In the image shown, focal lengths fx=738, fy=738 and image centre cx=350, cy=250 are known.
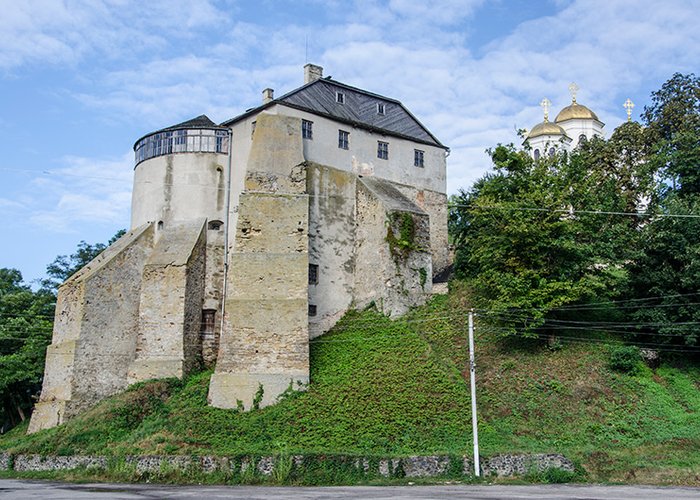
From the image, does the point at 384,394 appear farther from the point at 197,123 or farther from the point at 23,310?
the point at 23,310

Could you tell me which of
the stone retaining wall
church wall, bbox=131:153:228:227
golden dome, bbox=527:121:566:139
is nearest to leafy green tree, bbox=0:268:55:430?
church wall, bbox=131:153:228:227

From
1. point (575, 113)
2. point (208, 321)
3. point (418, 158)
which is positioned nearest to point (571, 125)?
point (575, 113)

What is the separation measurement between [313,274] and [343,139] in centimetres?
756

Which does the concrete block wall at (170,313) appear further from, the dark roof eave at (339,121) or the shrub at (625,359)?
the shrub at (625,359)

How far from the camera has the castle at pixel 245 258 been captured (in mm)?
29375

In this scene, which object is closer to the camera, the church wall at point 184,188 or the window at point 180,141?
the church wall at point 184,188

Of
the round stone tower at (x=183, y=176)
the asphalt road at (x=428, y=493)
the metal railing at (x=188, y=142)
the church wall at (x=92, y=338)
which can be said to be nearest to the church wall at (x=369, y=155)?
the metal railing at (x=188, y=142)

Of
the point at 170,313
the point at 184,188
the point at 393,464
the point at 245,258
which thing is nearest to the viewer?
the point at 393,464

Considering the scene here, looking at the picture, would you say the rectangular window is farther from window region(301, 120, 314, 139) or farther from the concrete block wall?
the concrete block wall

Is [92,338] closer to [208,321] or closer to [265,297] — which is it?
[208,321]

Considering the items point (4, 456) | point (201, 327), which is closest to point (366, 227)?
point (201, 327)

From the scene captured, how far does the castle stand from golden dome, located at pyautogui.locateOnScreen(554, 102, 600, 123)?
37777 millimetres

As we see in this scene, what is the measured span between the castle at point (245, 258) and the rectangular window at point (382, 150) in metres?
0.06

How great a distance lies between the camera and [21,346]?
3969cm
